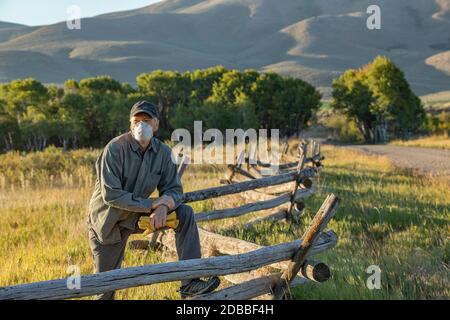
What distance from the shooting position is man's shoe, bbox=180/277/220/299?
3.84 meters

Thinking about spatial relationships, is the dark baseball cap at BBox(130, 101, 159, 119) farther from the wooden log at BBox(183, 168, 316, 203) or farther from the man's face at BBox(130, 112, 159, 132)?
the wooden log at BBox(183, 168, 316, 203)

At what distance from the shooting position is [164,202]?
Answer: 4.00 m

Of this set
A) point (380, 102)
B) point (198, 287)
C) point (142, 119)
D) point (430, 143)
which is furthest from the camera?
point (380, 102)

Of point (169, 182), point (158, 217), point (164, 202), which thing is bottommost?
point (158, 217)

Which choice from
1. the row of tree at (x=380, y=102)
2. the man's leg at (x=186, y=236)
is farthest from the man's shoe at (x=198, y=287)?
the row of tree at (x=380, y=102)

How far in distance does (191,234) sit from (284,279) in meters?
0.86

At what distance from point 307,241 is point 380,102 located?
4201 centimetres

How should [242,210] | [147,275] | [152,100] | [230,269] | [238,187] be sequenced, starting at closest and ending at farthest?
[147,275] < [230,269] < [238,187] < [242,210] < [152,100]

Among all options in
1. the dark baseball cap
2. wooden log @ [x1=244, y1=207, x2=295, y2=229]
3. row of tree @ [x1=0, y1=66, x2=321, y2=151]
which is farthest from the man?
row of tree @ [x1=0, y1=66, x2=321, y2=151]

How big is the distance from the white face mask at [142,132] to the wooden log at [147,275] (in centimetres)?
106

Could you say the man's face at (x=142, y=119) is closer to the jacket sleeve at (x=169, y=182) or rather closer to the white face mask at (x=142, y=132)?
the white face mask at (x=142, y=132)

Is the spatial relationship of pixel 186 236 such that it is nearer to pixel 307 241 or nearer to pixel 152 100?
pixel 307 241

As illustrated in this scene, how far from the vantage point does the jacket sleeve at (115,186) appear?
3.90 meters

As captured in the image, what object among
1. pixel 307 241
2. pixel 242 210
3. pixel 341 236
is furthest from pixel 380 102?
pixel 307 241
